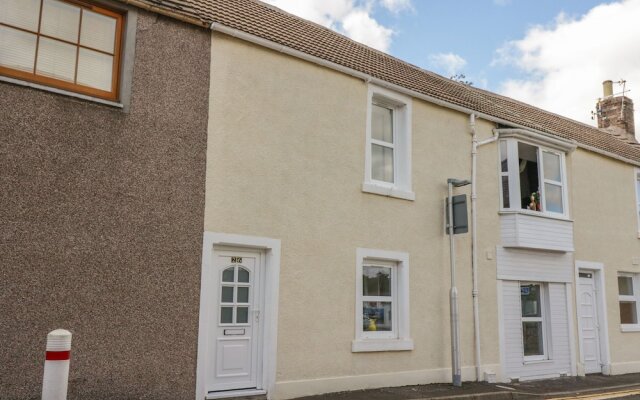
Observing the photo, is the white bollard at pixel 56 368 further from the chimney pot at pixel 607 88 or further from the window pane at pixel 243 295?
the chimney pot at pixel 607 88

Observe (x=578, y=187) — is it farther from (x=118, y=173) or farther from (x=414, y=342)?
(x=118, y=173)

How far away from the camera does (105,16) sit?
8.09 metres

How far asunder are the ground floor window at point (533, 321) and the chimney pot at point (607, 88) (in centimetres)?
992

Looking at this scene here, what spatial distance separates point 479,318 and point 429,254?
1882 mm

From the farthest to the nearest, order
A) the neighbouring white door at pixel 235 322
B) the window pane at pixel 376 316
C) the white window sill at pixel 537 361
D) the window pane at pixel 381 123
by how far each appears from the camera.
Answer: the white window sill at pixel 537 361 < the window pane at pixel 381 123 < the window pane at pixel 376 316 < the neighbouring white door at pixel 235 322

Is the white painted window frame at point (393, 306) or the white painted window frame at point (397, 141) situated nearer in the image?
the white painted window frame at point (393, 306)

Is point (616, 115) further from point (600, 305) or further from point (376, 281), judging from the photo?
point (376, 281)

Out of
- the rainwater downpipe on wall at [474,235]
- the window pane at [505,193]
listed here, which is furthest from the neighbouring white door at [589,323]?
the rainwater downpipe on wall at [474,235]

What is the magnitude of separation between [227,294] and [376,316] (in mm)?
3165

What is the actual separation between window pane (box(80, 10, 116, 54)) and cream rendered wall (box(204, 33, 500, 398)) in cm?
156

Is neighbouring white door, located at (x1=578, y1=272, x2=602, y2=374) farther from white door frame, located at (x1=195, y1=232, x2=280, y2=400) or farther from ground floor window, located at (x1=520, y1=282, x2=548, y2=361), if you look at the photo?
white door frame, located at (x1=195, y1=232, x2=280, y2=400)

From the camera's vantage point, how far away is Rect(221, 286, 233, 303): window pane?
8.73 metres

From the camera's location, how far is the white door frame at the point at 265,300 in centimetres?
812

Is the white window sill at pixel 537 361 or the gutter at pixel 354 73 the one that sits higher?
the gutter at pixel 354 73
